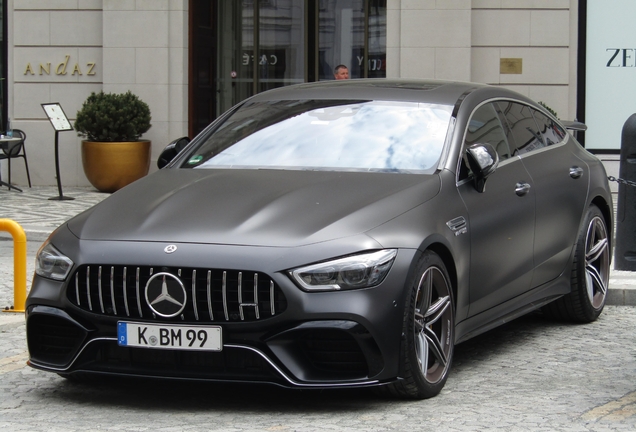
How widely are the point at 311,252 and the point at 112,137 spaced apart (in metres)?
12.7

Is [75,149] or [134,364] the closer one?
[134,364]

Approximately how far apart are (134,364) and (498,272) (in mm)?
2094

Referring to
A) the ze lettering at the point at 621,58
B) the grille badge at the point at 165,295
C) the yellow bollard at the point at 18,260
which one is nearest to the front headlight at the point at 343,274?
the grille badge at the point at 165,295

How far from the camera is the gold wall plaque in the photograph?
17.8 m

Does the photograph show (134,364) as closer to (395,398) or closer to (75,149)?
(395,398)

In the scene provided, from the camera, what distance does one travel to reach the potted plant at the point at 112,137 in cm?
1705

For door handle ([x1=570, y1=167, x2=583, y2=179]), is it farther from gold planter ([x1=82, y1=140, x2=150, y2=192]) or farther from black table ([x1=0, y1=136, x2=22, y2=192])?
black table ([x1=0, y1=136, x2=22, y2=192])

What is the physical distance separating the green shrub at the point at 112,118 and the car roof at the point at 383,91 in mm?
10252

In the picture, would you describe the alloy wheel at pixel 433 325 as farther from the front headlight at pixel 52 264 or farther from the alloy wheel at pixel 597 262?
the alloy wheel at pixel 597 262

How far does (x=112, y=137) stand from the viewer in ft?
56.7

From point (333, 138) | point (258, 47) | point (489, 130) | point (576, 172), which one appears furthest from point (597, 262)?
point (258, 47)

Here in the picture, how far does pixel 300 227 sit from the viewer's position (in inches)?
203

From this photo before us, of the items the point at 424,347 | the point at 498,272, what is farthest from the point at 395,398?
the point at 498,272

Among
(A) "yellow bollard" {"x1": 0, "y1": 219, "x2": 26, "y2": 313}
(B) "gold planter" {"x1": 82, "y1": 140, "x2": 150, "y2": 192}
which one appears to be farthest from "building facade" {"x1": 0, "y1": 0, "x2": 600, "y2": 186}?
(A) "yellow bollard" {"x1": 0, "y1": 219, "x2": 26, "y2": 313}
